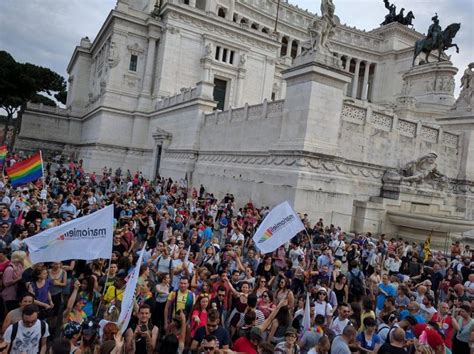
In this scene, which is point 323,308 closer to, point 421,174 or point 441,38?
point 421,174

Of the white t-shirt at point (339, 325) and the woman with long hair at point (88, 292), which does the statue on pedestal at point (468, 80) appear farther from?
the woman with long hair at point (88, 292)

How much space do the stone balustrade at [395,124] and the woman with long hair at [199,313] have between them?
1448 cm

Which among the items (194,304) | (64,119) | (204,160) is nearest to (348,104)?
(204,160)

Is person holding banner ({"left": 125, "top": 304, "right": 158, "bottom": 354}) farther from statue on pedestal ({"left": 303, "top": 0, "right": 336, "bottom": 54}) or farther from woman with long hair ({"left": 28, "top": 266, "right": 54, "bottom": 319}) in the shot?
statue on pedestal ({"left": 303, "top": 0, "right": 336, "bottom": 54})

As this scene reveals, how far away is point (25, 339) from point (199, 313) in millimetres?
2364

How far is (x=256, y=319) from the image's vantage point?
6.20m

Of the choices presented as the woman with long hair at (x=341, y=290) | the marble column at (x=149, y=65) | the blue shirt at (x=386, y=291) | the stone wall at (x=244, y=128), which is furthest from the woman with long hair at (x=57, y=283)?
the marble column at (x=149, y=65)

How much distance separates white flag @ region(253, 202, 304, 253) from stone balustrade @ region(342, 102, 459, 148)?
37.8 ft

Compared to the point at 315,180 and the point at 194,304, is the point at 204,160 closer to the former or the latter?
the point at 315,180

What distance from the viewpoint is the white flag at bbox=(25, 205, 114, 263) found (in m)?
6.00

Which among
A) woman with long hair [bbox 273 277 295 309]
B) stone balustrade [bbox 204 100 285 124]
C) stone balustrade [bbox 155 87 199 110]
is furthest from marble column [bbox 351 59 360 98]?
woman with long hair [bbox 273 277 295 309]

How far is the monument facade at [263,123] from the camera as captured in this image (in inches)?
695

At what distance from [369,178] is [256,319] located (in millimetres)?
14879

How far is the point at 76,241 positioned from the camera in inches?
243
